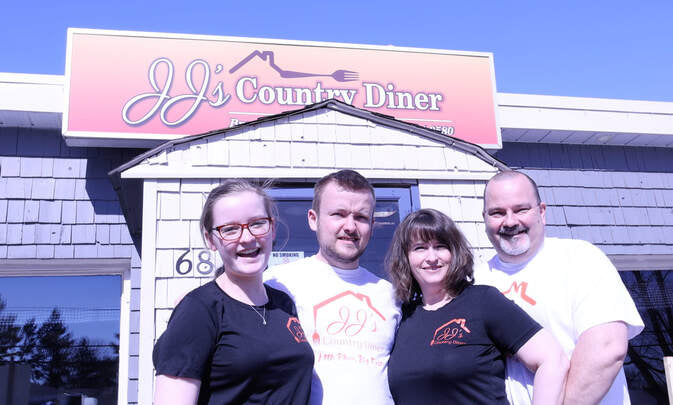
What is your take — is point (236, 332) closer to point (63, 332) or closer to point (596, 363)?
point (596, 363)

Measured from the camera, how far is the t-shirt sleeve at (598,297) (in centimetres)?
203

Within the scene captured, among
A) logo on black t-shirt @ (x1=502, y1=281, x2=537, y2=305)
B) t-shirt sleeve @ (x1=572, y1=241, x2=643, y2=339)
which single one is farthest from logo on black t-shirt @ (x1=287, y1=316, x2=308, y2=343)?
t-shirt sleeve @ (x1=572, y1=241, x2=643, y2=339)

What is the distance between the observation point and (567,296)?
7.17 ft

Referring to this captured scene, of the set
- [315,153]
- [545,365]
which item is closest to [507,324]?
[545,365]

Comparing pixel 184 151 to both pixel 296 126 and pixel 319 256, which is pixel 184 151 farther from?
pixel 319 256

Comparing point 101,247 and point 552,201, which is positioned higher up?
point 552,201

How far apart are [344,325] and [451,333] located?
1.51ft

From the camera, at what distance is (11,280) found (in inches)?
250

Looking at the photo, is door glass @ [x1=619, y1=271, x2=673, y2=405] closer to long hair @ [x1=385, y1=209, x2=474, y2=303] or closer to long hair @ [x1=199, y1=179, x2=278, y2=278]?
long hair @ [x1=385, y1=209, x2=474, y2=303]

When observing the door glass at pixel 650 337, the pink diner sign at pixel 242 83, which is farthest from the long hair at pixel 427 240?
the door glass at pixel 650 337

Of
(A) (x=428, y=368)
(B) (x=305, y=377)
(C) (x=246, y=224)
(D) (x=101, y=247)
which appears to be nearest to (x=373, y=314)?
(A) (x=428, y=368)

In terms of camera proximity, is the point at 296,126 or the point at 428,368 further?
the point at 296,126

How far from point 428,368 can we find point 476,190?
2.88 meters

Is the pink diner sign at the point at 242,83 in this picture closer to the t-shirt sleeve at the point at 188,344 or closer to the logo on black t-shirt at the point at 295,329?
the logo on black t-shirt at the point at 295,329
